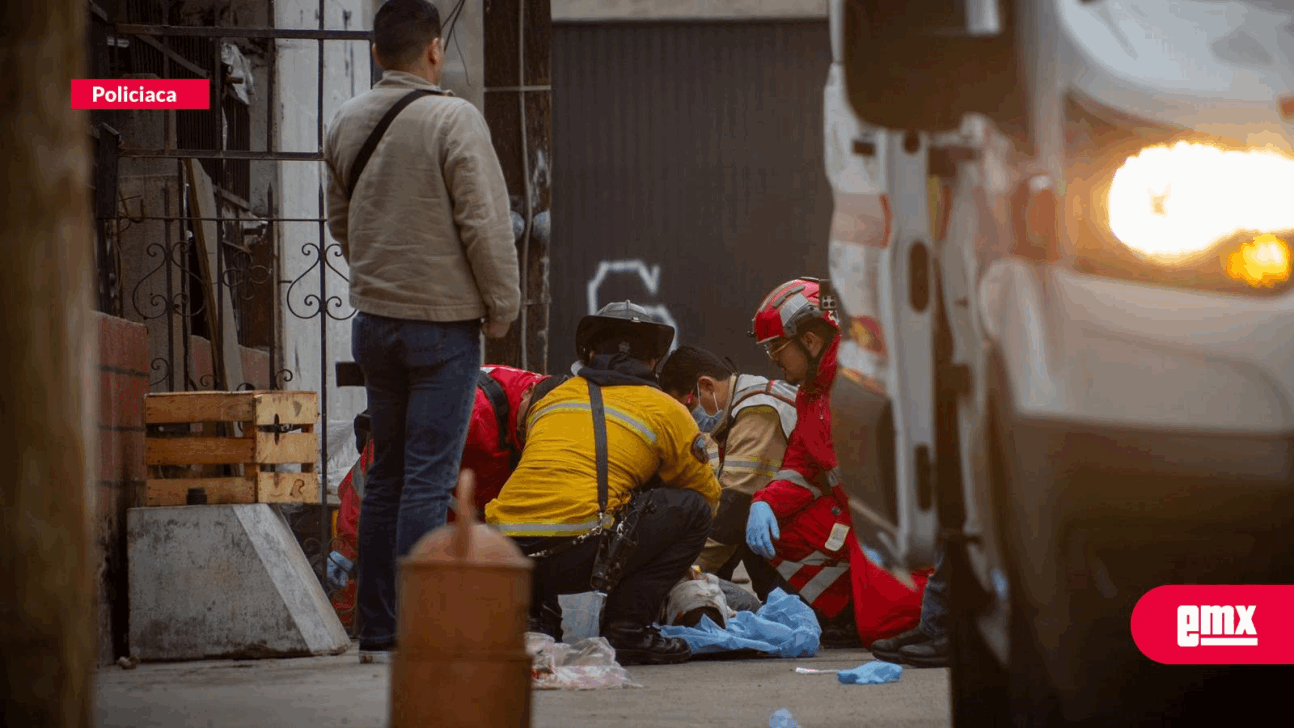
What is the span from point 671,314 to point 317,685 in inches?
354

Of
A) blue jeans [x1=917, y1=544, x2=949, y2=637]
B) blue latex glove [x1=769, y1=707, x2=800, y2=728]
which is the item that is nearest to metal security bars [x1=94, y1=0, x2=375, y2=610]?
blue jeans [x1=917, y1=544, x2=949, y2=637]

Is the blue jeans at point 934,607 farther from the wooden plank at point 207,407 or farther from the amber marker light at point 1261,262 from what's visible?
the amber marker light at point 1261,262

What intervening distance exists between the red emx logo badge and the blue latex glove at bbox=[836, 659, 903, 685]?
8.99 ft

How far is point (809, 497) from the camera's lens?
262 inches

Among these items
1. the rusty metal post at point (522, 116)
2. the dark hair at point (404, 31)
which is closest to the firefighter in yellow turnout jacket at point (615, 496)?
the rusty metal post at point (522, 116)

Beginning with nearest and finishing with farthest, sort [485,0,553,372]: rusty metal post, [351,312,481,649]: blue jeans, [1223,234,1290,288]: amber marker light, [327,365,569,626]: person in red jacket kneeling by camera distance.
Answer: [1223,234,1290,288]: amber marker light
[351,312,481,649]: blue jeans
[327,365,569,626]: person in red jacket kneeling
[485,0,553,372]: rusty metal post

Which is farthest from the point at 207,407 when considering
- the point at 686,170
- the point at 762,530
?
the point at 686,170

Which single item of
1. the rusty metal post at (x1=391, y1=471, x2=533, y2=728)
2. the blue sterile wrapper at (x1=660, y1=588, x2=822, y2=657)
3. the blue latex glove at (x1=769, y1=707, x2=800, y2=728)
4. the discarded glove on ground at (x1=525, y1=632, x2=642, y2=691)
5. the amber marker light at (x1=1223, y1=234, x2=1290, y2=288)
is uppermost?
the amber marker light at (x1=1223, y1=234, x2=1290, y2=288)

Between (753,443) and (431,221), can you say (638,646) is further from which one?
(431,221)

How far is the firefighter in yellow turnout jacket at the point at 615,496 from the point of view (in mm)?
5934

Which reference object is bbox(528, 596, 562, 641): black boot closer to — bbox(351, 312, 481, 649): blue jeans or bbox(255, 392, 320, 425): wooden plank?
bbox(351, 312, 481, 649): blue jeans

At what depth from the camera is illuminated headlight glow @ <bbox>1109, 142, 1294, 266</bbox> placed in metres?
2.33

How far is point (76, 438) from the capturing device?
2.03 meters

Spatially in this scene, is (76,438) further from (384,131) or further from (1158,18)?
(384,131)
